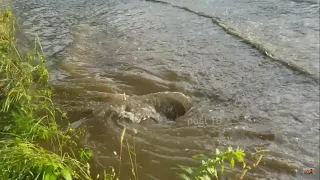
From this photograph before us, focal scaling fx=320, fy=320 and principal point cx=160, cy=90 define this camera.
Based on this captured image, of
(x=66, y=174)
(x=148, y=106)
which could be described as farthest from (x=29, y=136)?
(x=148, y=106)

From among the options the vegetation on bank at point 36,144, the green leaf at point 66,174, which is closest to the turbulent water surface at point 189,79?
the vegetation on bank at point 36,144

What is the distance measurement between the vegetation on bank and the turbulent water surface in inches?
8.5

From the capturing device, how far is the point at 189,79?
405 centimetres

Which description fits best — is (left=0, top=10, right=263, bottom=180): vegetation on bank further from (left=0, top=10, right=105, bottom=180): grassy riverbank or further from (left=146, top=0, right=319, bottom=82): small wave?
(left=146, top=0, right=319, bottom=82): small wave

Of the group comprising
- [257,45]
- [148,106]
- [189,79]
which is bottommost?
[148,106]

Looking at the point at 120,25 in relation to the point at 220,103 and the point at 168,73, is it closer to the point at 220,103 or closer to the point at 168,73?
the point at 168,73

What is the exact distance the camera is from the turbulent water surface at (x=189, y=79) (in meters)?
2.94

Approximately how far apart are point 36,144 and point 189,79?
6.83 feet

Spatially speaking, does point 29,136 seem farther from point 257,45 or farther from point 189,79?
point 257,45

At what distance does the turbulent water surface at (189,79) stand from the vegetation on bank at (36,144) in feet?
0.71

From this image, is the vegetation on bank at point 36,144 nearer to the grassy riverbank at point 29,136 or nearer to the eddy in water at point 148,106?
the grassy riverbank at point 29,136

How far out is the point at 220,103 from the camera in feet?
11.8

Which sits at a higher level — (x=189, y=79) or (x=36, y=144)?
(x=189, y=79)

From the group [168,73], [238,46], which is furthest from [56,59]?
[238,46]
